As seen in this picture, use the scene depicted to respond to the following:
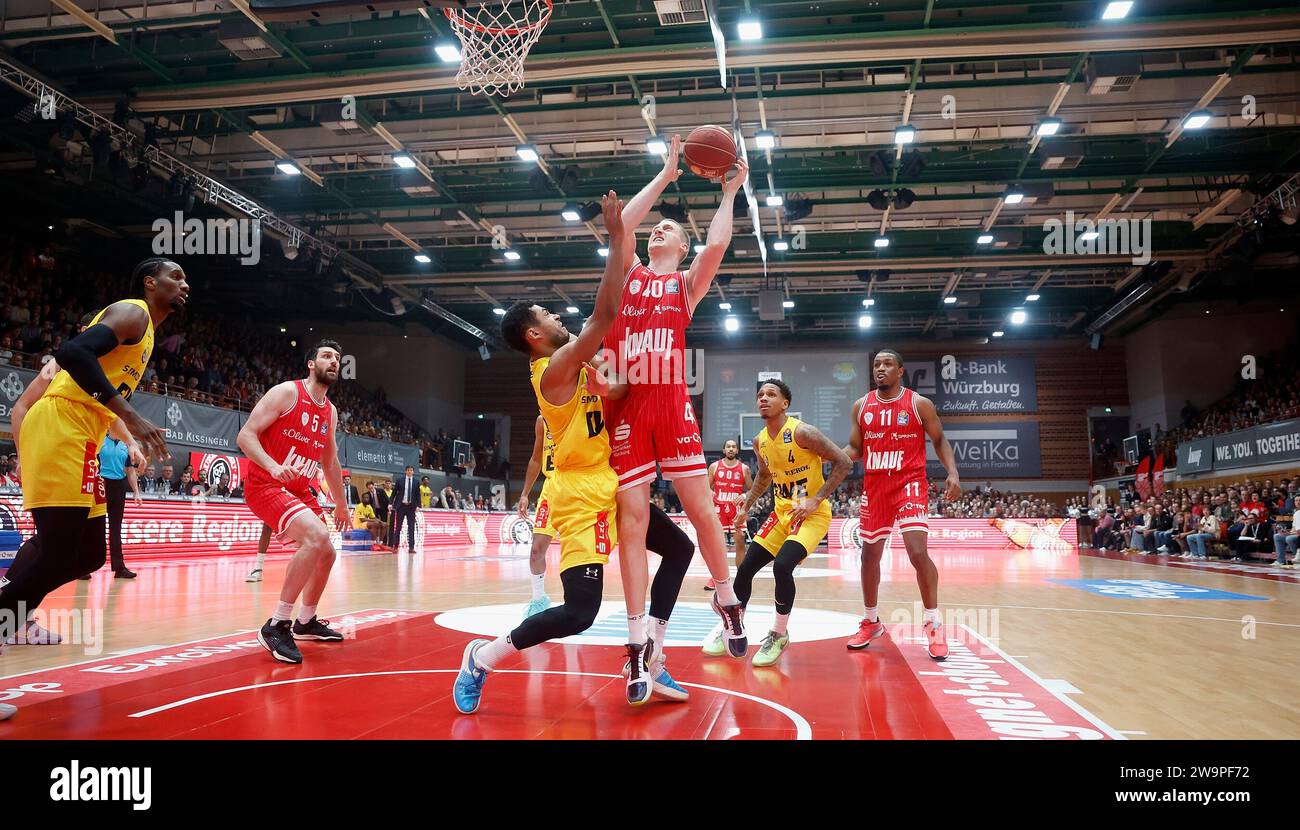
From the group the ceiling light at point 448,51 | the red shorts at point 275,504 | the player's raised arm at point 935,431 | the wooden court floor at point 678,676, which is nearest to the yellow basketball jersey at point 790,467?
→ the player's raised arm at point 935,431

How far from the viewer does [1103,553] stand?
2041cm

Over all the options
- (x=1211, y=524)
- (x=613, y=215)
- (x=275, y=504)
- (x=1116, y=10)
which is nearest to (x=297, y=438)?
(x=275, y=504)

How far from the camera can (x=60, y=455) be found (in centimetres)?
335

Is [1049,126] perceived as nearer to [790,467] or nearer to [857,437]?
[857,437]

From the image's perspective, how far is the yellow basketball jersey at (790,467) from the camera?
17.4 ft

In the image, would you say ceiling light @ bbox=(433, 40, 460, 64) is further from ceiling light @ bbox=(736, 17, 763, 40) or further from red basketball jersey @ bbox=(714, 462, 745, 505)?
red basketball jersey @ bbox=(714, 462, 745, 505)

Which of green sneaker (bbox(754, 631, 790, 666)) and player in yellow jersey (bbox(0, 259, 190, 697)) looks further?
green sneaker (bbox(754, 631, 790, 666))

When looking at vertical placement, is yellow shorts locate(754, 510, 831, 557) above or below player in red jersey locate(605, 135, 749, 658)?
below

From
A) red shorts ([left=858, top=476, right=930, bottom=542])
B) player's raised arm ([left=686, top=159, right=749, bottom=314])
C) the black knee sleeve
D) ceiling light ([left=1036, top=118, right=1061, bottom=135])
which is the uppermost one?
ceiling light ([left=1036, top=118, right=1061, bottom=135])

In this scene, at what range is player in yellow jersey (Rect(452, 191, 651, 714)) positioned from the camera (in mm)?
3072
